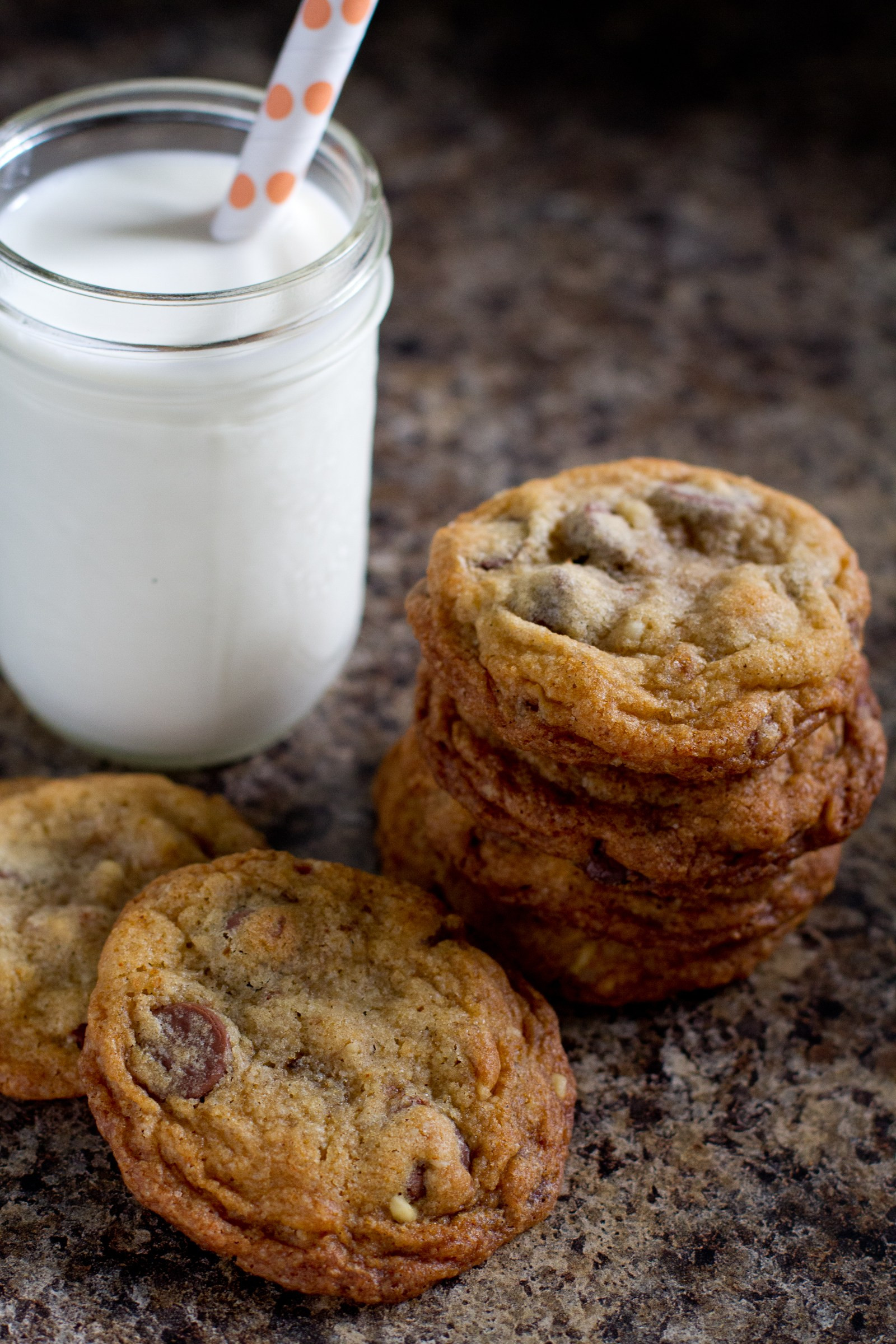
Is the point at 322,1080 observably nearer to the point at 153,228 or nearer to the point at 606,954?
the point at 606,954

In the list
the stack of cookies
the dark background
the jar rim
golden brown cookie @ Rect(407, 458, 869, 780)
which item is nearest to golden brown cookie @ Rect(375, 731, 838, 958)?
the stack of cookies

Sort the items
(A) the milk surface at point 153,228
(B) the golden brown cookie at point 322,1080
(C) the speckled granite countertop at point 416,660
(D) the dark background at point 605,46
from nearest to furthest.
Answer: (B) the golden brown cookie at point 322,1080 → (C) the speckled granite countertop at point 416,660 → (A) the milk surface at point 153,228 → (D) the dark background at point 605,46

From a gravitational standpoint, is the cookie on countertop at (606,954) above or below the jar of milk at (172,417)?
below

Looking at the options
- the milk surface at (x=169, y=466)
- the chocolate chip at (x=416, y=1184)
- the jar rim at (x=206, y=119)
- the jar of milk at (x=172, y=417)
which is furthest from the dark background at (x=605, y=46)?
the chocolate chip at (x=416, y=1184)

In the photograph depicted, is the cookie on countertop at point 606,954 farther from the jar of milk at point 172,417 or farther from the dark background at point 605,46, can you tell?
the dark background at point 605,46

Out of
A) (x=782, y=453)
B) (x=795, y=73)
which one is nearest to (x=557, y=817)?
(x=782, y=453)

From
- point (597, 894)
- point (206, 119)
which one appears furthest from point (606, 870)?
point (206, 119)
